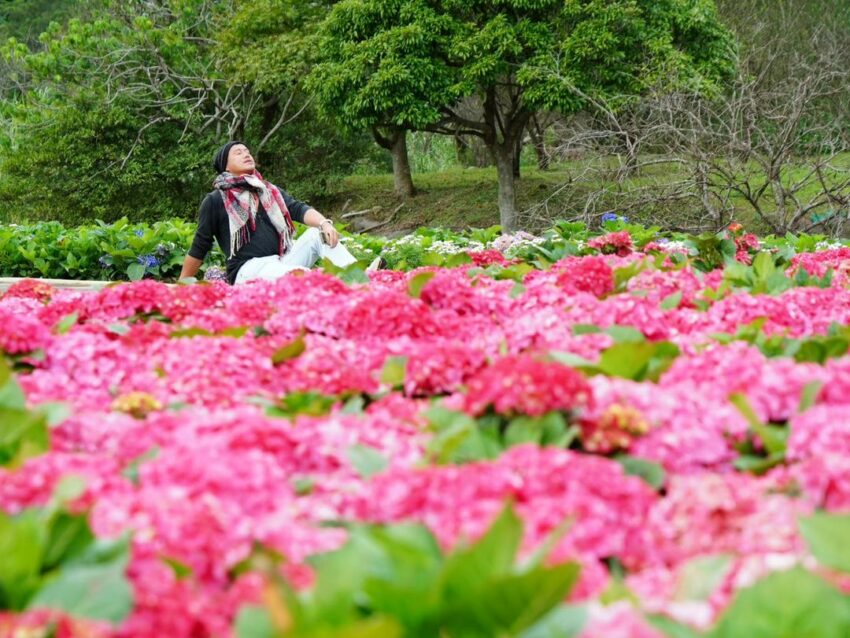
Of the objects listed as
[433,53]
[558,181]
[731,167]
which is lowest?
[558,181]

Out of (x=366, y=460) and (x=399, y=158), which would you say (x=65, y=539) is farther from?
(x=399, y=158)

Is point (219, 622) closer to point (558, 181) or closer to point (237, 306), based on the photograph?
point (237, 306)

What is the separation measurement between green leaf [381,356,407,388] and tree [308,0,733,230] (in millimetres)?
14509

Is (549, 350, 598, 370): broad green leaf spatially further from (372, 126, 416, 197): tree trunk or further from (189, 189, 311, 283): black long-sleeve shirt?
(372, 126, 416, 197): tree trunk

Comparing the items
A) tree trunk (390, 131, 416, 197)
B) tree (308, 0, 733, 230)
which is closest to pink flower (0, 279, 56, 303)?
tree (308, 0, 733, 230)

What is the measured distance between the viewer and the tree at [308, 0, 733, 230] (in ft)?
54.3

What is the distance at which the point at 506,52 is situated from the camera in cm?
1716

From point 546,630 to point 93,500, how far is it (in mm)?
686

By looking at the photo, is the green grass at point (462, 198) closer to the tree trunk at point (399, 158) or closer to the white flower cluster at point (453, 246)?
the tree trunk at point (399, 158)

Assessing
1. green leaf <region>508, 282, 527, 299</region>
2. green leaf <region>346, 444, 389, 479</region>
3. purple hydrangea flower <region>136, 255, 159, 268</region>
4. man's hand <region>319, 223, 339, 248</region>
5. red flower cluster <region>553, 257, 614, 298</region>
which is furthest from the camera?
purple hydrangea flower <region>136, 255, 159, 268</region>

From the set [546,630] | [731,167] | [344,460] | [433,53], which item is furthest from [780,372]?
[433,53]

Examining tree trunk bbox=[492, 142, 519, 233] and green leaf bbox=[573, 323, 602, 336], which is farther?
tree trunk bbox=[492, 142, 519, 233]

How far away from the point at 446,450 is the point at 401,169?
20863 mm

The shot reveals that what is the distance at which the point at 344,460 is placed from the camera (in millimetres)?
1628
